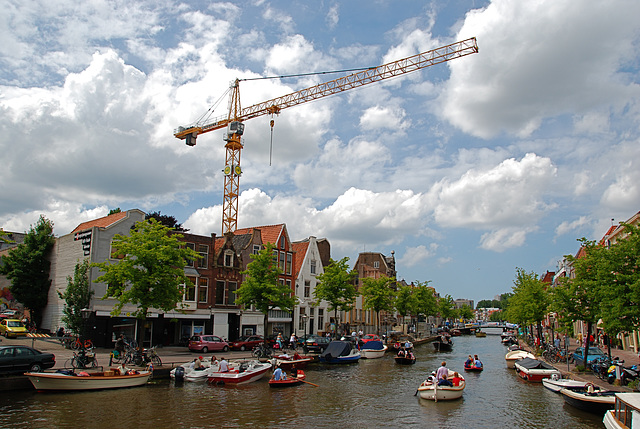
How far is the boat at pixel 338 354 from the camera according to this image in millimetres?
43969

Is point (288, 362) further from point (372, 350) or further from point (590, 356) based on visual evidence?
point (590, 356)

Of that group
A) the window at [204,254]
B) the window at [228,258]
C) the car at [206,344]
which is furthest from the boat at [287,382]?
the window at [228,258]

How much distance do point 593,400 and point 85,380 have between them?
2577cm

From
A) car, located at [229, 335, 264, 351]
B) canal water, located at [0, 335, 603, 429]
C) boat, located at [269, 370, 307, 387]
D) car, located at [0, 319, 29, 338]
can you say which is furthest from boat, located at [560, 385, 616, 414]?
car, located at [0, 319, 29, 338]

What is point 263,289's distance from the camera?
4416 cm

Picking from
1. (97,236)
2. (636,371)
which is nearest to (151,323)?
(97,236)

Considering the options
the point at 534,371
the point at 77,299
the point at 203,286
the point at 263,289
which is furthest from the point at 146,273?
the point at 534,371

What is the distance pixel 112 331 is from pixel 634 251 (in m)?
40.1

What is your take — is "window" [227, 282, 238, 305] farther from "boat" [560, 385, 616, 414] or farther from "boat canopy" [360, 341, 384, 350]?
"boat" [560, 385, 616, 414]

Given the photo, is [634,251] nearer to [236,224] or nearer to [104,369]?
[104,369]

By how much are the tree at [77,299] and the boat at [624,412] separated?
38.6m

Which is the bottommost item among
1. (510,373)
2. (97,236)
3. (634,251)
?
(510,373)

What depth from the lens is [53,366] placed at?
94.0 ft

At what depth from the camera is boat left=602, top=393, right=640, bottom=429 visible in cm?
1546
